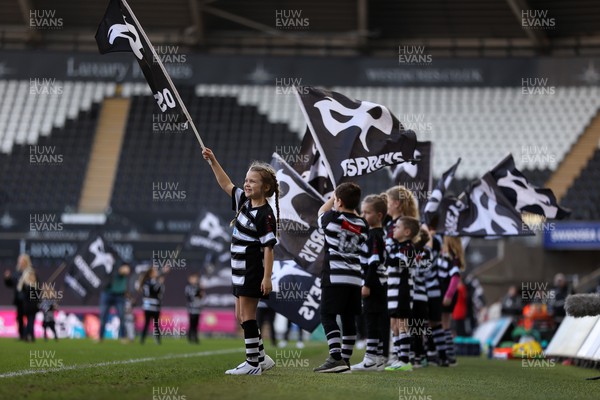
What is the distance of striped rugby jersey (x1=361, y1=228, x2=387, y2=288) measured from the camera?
8.65m

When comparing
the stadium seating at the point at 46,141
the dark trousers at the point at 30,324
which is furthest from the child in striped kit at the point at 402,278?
the stadium seating at the point at 46,141

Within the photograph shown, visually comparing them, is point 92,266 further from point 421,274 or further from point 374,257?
point 374,257

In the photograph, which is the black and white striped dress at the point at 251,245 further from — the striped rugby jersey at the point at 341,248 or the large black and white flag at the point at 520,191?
the large black and white flag at the point at 520,191

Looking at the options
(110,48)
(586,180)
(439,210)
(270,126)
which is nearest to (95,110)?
(270,126)

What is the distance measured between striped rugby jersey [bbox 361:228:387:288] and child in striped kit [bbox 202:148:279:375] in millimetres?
1530

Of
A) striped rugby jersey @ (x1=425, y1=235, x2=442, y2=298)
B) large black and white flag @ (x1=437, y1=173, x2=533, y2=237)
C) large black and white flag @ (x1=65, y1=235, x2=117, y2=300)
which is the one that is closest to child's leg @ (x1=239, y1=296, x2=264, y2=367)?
striped rugby jersey @ (x1=425, y1=235, x2=442, y2=298)

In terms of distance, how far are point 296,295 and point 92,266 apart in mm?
11178

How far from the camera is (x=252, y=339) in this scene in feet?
24.1

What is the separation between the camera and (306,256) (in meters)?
10.1

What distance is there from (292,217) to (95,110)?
26096 millimetres

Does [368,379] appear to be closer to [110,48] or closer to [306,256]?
[306,256]

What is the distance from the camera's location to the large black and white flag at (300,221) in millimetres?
10164

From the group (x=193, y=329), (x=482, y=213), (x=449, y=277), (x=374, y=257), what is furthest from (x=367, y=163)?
(x=193, y=329)

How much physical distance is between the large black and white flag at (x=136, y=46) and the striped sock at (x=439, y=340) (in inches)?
176
